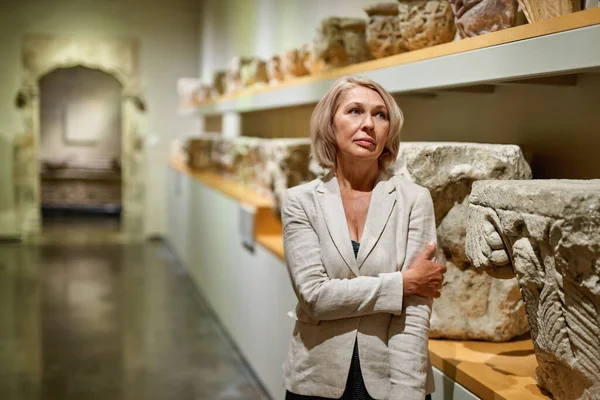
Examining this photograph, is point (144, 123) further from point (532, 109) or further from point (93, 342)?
point (532, 109)

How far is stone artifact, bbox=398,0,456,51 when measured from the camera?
3057 millimetres

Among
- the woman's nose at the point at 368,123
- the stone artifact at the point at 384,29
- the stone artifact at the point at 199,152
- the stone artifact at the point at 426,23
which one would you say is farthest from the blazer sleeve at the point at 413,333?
the stone artifact at the point at 199,152

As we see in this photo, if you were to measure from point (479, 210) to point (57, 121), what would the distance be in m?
14.7

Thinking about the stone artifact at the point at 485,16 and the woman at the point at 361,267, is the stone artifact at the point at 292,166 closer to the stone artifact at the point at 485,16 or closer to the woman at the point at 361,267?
the stone artifact at the point at 485,16

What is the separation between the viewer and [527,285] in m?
1.95

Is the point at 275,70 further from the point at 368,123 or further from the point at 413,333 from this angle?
the point at 413,333

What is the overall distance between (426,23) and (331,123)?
3.42 feet

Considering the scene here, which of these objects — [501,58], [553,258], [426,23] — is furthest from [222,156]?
[553,258]

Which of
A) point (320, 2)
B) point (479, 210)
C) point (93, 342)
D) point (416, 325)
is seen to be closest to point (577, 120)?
point (479, 210)

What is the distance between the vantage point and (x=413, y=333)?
214cm

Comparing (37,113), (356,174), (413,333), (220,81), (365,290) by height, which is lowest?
(413,333)

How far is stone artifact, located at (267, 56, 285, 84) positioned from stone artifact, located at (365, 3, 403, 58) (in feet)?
7.12

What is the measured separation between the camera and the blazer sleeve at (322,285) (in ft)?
6.94

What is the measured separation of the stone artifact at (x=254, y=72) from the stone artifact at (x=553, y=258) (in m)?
4.68
